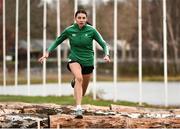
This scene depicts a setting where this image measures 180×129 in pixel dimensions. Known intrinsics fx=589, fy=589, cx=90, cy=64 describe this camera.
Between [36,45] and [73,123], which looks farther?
[36,45]

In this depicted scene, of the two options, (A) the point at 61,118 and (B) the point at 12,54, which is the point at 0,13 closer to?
(B) the point at 12,54

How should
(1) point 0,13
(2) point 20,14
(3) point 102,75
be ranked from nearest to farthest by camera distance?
(2) point 20,14 → (1) point 0,13 → (3) point 102,75

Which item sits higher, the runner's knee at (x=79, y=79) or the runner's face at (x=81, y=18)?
the runner's face at (x=81, y=18)

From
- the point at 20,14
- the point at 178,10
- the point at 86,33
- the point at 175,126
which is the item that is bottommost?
the point at 175,126

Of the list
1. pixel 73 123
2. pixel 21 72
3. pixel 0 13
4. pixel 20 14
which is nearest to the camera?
pixel 73 123

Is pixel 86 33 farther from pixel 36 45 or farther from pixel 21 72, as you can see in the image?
pixel 36 45

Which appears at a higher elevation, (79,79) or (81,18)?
(81,18)

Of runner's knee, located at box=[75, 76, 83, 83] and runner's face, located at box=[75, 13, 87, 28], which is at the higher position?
runner's face, located at box=[75, 13, 87, 28]

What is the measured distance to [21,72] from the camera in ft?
141

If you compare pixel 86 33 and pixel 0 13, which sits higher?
pixel 0 13

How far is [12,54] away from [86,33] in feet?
55.0

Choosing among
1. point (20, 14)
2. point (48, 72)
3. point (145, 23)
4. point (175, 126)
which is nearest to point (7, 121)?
point (175, 126)

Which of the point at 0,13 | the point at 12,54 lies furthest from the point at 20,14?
the point at 12,54

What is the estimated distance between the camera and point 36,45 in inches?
1992
